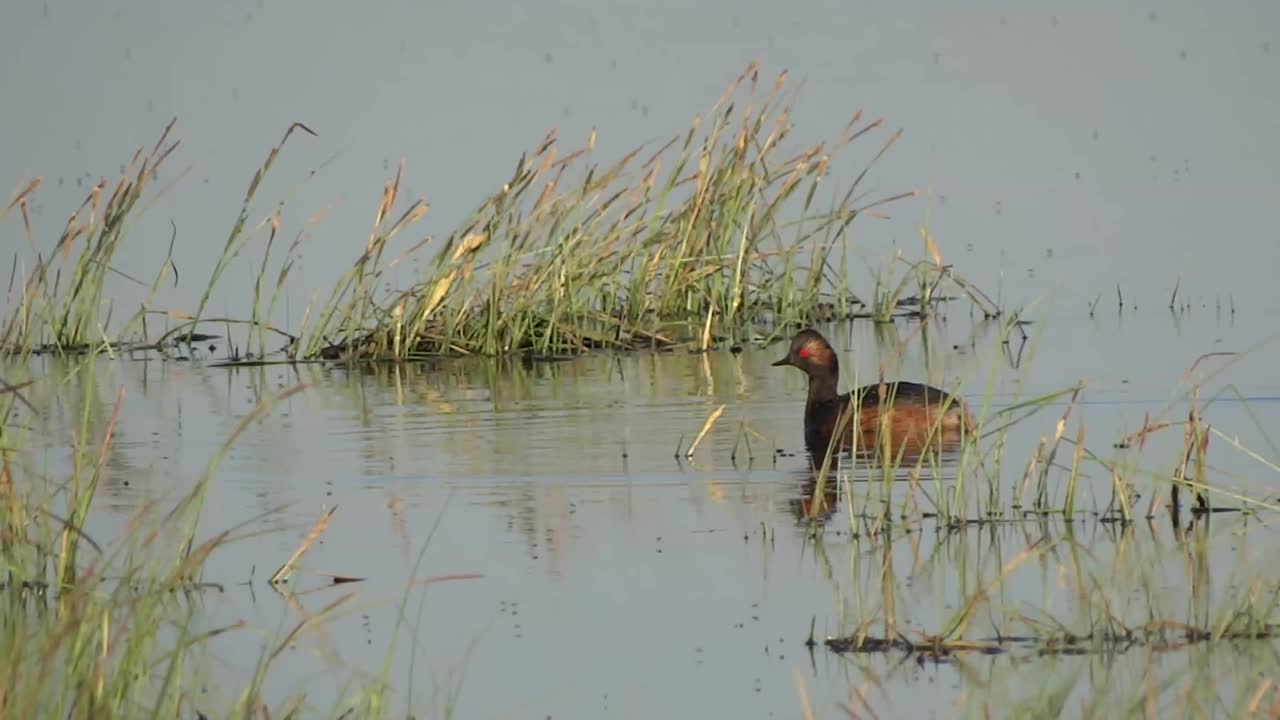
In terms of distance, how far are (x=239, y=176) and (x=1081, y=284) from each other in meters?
9.13

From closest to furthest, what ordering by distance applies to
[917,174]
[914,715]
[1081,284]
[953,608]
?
[914,715]
[953,608]
[1081,284]
[917,174]

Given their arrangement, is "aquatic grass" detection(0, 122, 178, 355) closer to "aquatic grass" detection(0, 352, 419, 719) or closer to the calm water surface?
the calm water surface

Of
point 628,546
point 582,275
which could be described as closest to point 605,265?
point 582,275

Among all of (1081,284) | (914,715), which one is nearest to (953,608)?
(914,715)

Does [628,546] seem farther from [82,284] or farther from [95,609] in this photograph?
[82,284]

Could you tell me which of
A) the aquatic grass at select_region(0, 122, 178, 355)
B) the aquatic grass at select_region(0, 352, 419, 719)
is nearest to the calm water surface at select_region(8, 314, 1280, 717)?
the aquatic grass at select_region(0, 352, 419, 719)

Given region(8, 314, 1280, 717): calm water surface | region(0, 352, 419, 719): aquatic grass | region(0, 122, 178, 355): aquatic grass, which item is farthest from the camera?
region(0, 122, 178, 355): aquatic grass

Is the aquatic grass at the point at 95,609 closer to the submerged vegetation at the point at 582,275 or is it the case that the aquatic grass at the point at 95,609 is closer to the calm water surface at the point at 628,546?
the calm water surface at the point at 628,546

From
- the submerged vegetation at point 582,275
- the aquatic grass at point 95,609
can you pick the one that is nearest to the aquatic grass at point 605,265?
the submerged vegetation at point 582,275

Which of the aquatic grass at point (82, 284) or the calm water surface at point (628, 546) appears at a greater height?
the aquatic grass at point (82, 284)

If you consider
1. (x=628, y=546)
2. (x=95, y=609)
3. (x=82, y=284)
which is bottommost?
(x=628, y=546)

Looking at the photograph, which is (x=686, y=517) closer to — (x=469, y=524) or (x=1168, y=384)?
(x=469, y=524)

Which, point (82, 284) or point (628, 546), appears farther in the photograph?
point (82, 284)

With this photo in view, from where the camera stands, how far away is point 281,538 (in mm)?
9305
